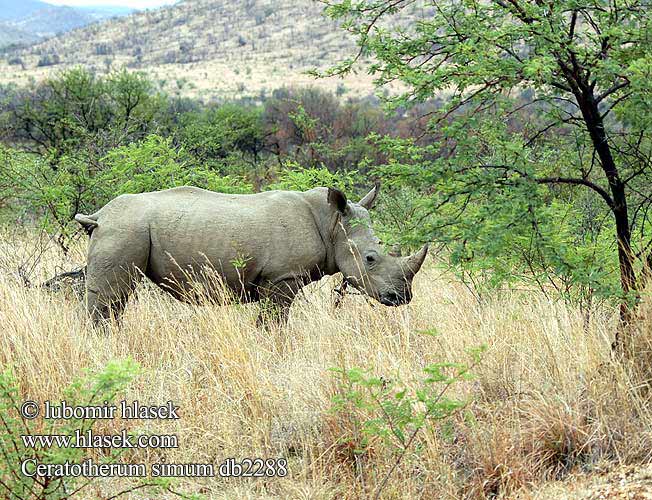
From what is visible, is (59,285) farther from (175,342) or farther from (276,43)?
(276,43)

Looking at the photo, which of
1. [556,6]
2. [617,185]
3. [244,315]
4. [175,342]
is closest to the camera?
[556,6]

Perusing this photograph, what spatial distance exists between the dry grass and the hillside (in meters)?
47.6

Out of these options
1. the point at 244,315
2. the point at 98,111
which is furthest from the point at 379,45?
the point at 98,111

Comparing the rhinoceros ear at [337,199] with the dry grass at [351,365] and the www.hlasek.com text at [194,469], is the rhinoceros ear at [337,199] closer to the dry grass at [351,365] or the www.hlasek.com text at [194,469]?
the dry grass at [351,365]

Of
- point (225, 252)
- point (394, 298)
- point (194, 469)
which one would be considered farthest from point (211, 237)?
point (194, 469)

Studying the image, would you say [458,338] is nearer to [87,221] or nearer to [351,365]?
[351,365]

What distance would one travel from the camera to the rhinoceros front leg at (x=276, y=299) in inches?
237

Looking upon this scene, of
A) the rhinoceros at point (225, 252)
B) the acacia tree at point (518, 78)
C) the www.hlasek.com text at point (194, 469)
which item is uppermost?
the acacia tree at point (518, 78)

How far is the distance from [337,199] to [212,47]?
248ft

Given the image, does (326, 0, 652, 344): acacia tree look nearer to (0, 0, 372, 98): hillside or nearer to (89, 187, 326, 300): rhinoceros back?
(89, 187, 326, 300): rhinoceros back

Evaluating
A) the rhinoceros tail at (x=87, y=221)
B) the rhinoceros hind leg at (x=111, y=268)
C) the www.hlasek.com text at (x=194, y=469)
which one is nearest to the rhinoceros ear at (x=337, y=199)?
the rhinoceros hind leg at (x=111, y=268)

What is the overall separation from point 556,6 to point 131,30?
9012cm

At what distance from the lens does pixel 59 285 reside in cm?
712

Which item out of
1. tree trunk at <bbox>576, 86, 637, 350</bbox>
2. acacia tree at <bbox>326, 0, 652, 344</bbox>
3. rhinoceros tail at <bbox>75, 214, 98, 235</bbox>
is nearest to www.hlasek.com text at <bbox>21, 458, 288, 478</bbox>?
acacia tree at <bbox>326, 0, 652, 344</bbox>
